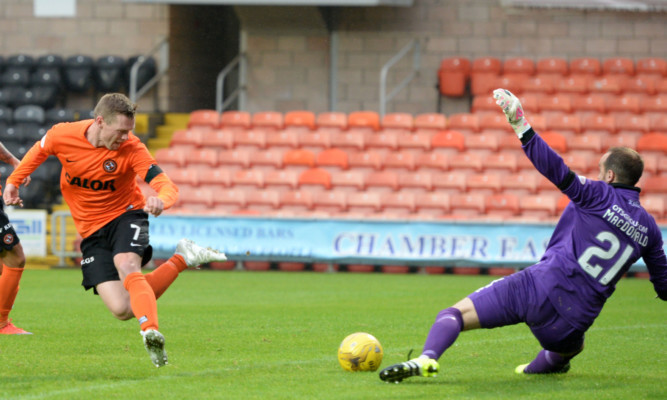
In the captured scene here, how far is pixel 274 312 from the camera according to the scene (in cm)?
1083

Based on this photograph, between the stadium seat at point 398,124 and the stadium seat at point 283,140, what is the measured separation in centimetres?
176

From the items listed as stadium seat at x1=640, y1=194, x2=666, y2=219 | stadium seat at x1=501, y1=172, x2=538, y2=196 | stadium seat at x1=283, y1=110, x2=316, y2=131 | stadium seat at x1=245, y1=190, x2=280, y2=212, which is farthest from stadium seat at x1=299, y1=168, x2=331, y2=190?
stadium seat at x1=640, y1=194, x2=666, y2=219

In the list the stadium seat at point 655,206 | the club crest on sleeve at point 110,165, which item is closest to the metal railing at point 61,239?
the stadium seat at point 655,206

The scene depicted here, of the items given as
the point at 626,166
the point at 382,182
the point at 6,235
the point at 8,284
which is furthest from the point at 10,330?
the point at 382,182

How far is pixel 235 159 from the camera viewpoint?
20.0 meters

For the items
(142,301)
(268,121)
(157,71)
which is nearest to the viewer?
(142,301)

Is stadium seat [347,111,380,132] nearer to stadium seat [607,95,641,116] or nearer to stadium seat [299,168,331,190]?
stadium seat [299,168,331,190]

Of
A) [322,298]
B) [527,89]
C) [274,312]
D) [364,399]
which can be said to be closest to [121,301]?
[364,399]

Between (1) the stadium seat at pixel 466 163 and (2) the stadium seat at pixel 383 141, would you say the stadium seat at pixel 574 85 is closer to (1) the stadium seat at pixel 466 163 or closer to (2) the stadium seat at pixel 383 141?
(1) the stadium seat at pixel 466 163

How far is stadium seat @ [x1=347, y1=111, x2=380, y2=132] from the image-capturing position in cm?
2038

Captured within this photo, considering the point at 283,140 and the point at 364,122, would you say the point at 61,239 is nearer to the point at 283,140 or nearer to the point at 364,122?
the point at 283,140

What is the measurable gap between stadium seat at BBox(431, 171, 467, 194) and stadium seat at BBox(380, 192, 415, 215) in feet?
2.39

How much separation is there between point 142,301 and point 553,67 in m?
16.1

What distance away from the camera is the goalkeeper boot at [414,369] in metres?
5.84
